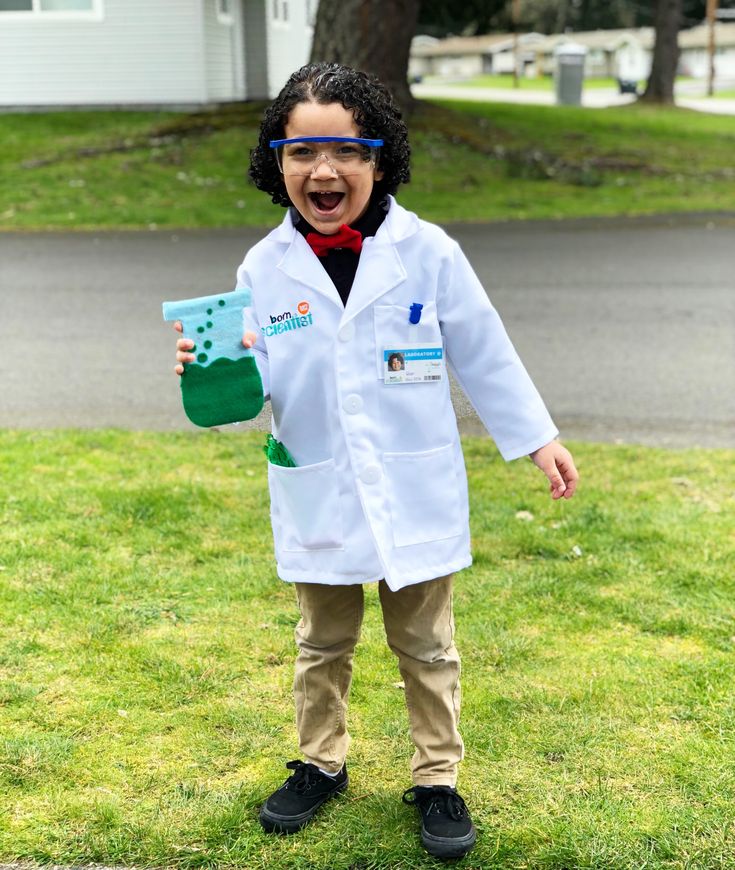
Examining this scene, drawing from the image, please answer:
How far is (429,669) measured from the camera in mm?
2732

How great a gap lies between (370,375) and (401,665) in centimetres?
74

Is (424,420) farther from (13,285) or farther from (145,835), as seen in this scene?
(13,285)

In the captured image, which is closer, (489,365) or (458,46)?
(489,365)

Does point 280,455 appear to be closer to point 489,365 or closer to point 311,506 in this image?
point 311,506

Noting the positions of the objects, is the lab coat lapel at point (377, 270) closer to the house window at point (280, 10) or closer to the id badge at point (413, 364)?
the id badge at point (413, 364)

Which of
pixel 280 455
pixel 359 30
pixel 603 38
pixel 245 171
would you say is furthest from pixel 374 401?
pixel 603 38

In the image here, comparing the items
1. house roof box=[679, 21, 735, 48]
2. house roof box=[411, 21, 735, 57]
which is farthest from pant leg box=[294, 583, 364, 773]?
house roof box=[679, 21, 735, 48]

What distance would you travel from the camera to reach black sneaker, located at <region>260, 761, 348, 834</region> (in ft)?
8.94

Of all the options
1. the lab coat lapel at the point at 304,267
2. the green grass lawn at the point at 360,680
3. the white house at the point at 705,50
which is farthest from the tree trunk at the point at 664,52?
the white house at the point at 705,50

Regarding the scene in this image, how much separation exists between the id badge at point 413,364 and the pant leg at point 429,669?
1.58 feet

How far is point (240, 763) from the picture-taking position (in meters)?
3.02

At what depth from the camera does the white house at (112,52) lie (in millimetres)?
21562

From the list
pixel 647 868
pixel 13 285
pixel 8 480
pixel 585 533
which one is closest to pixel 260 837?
pixel 647 868

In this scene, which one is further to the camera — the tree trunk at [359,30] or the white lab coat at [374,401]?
the tree trunk at [359,30]
